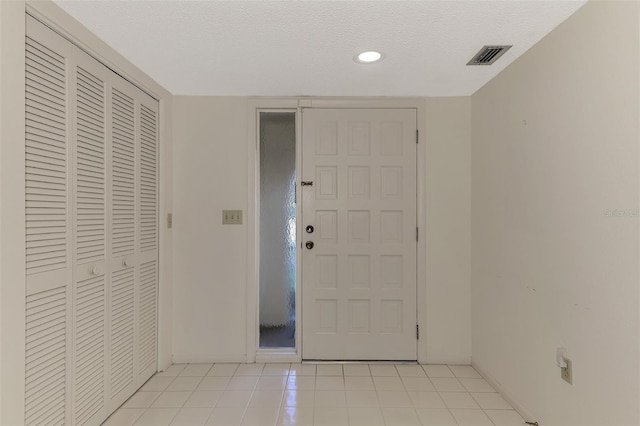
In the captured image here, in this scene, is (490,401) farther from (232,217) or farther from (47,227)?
(47,227)

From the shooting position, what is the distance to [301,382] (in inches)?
101

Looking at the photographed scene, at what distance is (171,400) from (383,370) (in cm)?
151

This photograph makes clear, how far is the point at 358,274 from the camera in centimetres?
295

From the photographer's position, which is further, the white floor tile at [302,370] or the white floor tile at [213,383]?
the white floor tile at [302,370]

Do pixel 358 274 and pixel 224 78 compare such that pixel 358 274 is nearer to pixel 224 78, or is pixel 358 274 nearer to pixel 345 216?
pixel 345 216

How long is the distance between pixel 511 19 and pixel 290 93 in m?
1.59

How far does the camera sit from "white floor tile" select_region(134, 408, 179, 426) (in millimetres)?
2064

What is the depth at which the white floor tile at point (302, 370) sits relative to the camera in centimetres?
272

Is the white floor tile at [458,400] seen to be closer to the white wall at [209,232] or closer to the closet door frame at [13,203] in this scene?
the white wall at [209,232]

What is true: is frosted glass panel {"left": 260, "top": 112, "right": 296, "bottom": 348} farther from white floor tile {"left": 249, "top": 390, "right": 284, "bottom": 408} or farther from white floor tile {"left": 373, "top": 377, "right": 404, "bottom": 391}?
white floor tile {"left": 373, "top": 377, "right": 404, "bottom": 391}

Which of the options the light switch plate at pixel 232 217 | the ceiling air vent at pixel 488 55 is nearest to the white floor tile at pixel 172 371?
the light switch plate at pixel 232 217

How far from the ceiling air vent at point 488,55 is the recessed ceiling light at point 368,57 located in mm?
577

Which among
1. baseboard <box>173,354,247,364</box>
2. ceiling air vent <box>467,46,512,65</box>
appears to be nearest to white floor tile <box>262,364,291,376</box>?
baseboard <box>173,354,247,364</box>

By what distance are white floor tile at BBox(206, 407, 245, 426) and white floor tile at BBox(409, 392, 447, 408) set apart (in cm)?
108
